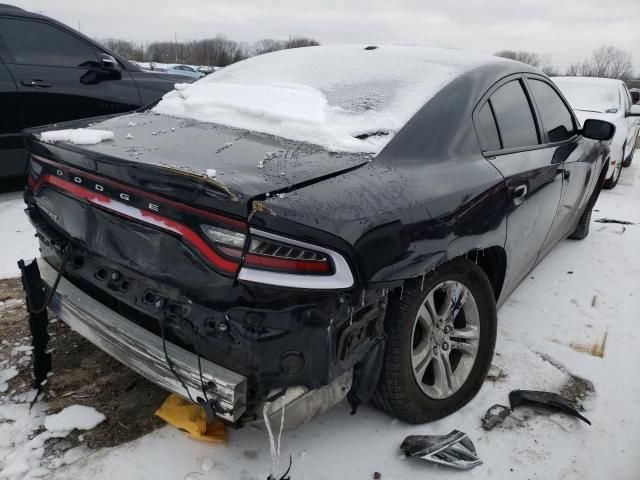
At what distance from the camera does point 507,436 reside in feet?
7.23

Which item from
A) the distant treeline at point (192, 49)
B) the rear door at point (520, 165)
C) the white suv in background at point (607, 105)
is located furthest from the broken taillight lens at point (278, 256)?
the distant treeline at point (192, 49)

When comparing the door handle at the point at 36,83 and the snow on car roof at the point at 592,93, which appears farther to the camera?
the snow on car roof at the point at 592,93

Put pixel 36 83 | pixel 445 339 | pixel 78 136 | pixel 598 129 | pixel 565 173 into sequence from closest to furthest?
pixel 78 136 → pixel 445 339 → pixel 565 173 → pixel 598 129 → pixel 36 83

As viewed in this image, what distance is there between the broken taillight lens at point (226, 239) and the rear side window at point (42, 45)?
13.9 ft

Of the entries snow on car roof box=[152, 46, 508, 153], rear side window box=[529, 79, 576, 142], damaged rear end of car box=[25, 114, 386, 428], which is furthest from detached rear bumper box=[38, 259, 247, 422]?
rear side window box=[529, 79, 576, 142]

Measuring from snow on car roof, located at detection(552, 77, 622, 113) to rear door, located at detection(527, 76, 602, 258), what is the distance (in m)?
3.84

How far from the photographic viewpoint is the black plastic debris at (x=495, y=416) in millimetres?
2256

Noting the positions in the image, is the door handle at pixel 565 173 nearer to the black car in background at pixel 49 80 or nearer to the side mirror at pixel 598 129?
Answer: the side mirror at pixel 598 129

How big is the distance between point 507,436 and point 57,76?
4.85m

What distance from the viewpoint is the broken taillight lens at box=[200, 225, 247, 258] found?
154 centimetres

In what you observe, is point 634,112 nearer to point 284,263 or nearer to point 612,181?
point 612,181

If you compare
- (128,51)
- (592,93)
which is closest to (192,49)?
(128,51)

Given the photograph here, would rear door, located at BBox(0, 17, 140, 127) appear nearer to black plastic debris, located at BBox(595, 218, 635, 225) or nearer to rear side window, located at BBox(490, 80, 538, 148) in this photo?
rear side window, located at BBox(490, 80, 538, 148)

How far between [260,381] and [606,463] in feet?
4.97
